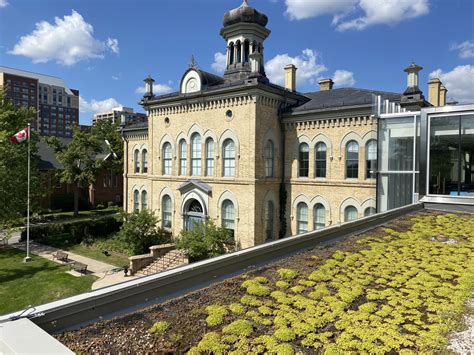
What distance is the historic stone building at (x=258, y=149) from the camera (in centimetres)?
1928

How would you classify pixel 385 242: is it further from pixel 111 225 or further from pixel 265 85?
pixel 111 225

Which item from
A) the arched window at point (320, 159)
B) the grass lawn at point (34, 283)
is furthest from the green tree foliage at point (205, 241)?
the arched window at point (320, 159)

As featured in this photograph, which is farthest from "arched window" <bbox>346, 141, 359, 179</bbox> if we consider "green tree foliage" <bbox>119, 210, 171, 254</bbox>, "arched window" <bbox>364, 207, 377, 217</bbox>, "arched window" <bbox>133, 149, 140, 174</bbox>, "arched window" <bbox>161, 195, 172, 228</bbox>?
"arched window" <bbox>133, 149, 140, 174</bbox>

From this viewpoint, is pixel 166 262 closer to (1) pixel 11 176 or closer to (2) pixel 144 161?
(2) pixel 144 161

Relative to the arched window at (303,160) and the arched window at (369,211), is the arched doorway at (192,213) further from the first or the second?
the arched window at (369,211)

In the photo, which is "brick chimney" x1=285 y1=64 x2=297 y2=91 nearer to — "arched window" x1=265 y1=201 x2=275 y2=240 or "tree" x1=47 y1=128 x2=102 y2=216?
"arched window" x1=265 y1=201 x2=275 y2=240

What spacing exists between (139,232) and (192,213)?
3.89 meters

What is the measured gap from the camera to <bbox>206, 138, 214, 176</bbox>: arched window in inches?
885

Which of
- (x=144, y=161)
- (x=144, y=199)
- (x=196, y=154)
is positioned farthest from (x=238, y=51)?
(x=144, y=199)

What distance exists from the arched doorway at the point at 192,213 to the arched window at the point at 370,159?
1094 centimetres

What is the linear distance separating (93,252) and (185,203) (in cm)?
837

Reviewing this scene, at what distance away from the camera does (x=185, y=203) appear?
23.9 m

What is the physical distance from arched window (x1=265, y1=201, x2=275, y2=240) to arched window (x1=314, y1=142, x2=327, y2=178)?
346 cm

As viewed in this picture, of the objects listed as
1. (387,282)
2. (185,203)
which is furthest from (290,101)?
(387,282)
